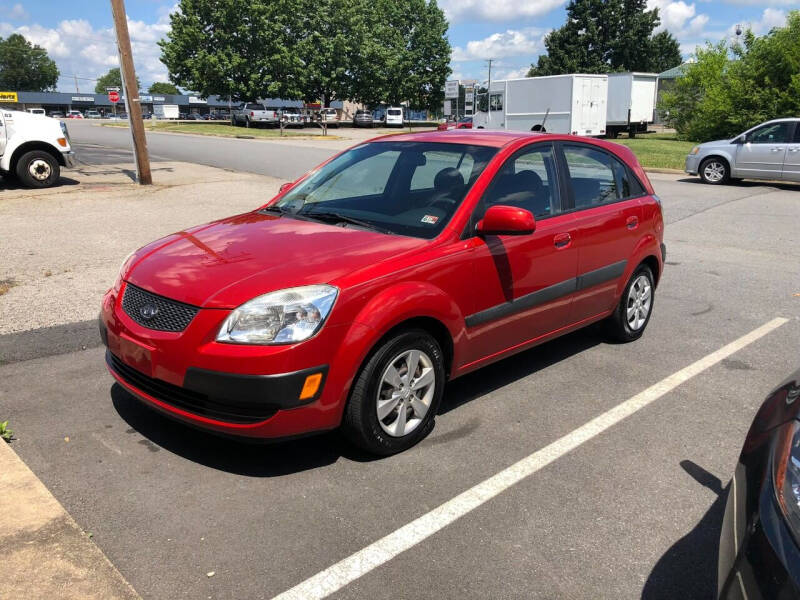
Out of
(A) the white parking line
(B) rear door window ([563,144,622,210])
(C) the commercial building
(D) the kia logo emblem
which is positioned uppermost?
(C) the commercial building

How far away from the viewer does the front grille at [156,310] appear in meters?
3.32

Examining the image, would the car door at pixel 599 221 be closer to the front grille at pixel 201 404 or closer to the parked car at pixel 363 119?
the front grille at pixel 201 404

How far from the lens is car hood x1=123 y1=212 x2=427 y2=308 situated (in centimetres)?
332

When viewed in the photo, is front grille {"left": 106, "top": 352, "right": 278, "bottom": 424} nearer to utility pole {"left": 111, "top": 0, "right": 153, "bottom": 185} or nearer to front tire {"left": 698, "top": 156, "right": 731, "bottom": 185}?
utility pole {"left": 111, "top": 0, "right": 153, "bottom": 185}

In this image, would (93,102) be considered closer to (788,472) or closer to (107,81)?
(107,81)

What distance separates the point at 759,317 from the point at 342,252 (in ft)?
15.0

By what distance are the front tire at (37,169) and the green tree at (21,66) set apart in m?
152

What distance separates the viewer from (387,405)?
355cm

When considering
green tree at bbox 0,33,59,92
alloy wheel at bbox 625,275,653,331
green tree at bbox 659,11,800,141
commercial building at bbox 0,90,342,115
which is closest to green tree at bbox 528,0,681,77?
green tree at bbox 659,11,800,141

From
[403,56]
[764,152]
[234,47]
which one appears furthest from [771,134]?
[403,56]

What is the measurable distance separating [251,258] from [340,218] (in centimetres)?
79

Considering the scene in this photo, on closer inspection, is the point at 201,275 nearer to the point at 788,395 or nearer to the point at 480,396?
the point at 480,396

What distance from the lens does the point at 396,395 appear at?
11.8 ft

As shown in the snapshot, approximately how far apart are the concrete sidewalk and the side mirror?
2.50 m
